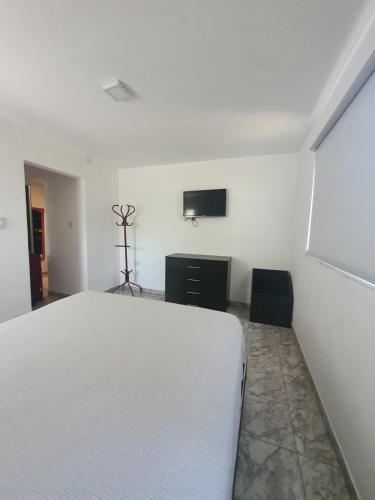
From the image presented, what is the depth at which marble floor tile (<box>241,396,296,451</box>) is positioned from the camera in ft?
4.14

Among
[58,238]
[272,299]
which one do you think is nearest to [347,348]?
[272,299]

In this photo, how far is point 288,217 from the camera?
10.1ft

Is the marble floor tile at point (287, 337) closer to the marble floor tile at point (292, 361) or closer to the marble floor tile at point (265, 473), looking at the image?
the marble floor tile at point (292, 361)

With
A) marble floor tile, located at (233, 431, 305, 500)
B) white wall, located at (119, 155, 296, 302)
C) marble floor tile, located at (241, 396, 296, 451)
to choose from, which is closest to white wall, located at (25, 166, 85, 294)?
white wall, located at (119, 155, 296, 302)

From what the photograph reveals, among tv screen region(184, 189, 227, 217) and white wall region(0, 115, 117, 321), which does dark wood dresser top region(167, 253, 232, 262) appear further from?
white wall region(0, 115, 117, 321)

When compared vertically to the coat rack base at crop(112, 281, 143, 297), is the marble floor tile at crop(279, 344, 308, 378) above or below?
below

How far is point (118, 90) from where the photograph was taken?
1646 millimetres

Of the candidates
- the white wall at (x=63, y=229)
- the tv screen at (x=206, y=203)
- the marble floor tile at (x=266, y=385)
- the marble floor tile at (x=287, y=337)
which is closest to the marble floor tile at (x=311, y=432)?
the marble floor tile at (x=266, y=385)

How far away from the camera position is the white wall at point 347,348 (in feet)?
3.06

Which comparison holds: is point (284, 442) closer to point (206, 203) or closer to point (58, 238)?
point (206, 203)

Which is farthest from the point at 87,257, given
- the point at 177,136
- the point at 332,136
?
the point at 332,136

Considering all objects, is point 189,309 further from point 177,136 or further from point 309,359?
point 177,136

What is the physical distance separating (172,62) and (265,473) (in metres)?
2.49

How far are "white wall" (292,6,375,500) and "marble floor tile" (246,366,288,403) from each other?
0.90ft
